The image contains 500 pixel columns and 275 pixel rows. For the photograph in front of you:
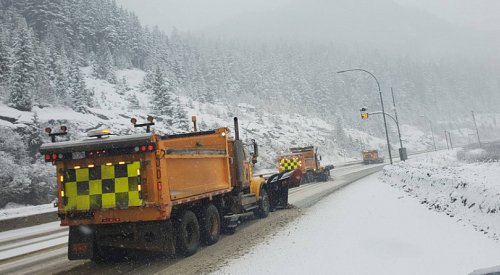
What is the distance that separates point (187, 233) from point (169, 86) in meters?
58.3

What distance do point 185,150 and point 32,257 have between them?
16.8ft

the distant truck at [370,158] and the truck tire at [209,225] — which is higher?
the distant truck at [370,158]

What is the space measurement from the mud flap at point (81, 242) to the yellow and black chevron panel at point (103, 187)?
48 centimetres

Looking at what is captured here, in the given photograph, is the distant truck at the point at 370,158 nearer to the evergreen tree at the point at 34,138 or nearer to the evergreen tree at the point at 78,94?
the evergreen tree at the point at 78,94

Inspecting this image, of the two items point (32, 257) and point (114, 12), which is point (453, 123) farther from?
point (32, 257)

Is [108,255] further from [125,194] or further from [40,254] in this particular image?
[40,254]

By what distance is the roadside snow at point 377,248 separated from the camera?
18.5 feet

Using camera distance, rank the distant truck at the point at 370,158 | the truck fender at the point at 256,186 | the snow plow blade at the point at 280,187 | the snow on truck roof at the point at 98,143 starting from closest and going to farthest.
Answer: the snow on truck roof at the point at 98,143 < the truck fender at the point at 256,186 < the snow plow blade at the point at 280,187 < the distant truck at the point at 370,158

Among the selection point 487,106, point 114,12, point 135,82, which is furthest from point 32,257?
point 487,106

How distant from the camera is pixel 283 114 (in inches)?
3314

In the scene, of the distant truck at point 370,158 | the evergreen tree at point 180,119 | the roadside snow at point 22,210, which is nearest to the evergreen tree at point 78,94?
the evergreen tree at point 180,119

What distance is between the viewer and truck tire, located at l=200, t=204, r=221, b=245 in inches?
344

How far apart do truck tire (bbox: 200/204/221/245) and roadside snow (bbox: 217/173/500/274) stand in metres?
1.40

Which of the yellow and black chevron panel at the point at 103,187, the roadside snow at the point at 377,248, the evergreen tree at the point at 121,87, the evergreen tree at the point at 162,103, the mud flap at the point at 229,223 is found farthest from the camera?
the evergreen tree at the point at 121,87
